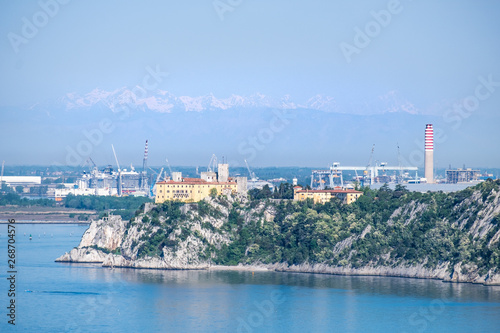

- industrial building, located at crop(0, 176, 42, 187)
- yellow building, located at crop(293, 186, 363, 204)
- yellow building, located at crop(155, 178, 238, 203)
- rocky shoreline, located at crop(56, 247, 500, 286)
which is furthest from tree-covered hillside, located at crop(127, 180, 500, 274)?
industrial building, located at crop(0, 176, 42, 187)

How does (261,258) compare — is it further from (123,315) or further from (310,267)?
(123,315)

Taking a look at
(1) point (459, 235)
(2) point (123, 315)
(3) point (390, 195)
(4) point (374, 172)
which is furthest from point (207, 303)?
(4) point (374, 172)

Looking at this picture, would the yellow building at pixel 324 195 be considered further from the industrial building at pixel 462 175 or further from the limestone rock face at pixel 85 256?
the industrial building at pixel 462 175

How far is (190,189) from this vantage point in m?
62.6

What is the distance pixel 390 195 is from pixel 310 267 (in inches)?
391

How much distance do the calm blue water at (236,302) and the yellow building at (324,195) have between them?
377 inches

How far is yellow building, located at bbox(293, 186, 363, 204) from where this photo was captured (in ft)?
207

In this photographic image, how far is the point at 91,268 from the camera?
56344 millimetres

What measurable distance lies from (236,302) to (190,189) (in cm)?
1866

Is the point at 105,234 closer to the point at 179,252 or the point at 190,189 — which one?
the point at 179,252

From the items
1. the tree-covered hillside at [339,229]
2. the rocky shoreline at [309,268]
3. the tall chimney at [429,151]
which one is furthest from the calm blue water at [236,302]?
the tall chimney at [429,151]

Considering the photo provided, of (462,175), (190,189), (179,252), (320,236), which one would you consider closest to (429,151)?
(462,175)

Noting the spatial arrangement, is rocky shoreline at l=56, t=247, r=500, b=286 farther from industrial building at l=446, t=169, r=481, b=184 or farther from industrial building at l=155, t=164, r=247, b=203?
industrial building at l=446, t=169, r=481, b=184

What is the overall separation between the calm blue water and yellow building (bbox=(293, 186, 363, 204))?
9.57 meters
